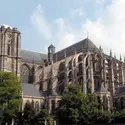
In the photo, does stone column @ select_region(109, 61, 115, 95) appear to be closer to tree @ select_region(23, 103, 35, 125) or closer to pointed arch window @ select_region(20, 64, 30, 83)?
tree @ select_region(23, 103, 35, 125)

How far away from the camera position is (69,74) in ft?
195

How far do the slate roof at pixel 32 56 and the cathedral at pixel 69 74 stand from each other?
2.46 m

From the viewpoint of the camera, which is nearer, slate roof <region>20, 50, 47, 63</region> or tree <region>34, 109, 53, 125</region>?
tree <region>34, 109, 53, 125</region>

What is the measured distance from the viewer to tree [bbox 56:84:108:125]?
142 feet

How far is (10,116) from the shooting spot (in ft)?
153

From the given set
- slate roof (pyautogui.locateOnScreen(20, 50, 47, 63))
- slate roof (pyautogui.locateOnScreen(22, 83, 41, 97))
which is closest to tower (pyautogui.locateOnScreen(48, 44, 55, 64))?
slate roof (pyautogui.locateOnScreen(20, 50, 47, 63))

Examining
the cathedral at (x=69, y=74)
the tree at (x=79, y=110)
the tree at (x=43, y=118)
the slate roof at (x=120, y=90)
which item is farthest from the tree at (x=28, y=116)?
the slate roof at (x=120, y=90)

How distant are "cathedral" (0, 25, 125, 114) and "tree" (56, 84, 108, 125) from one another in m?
5.01

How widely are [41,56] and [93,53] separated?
831 inches

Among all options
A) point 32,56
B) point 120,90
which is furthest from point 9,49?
point 120,90

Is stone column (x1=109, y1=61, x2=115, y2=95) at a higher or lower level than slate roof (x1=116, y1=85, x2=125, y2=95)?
higher

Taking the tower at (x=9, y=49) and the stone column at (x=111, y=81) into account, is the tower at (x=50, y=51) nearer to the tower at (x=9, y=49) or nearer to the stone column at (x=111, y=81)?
the tower at (x=9, y=49)

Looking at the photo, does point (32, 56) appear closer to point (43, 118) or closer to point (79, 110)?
point (43, 118)

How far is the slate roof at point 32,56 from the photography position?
2825 inches
